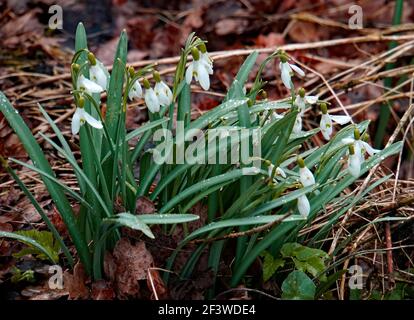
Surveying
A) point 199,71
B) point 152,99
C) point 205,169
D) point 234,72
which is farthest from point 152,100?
point 234,72

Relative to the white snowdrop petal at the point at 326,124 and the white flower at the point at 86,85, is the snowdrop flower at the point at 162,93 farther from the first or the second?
the white snowdrop petal at the point at 326,124

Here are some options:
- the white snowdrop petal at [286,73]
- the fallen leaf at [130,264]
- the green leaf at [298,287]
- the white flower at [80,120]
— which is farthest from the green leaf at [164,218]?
the white snowdrop petal at [286,73]

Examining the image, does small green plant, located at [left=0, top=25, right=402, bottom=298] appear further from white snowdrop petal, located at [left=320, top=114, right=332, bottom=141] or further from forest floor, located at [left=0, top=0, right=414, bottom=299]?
forest floor, located at [left=0, top=0, right=414, bottom=299]

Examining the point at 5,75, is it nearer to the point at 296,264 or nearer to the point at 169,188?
the point at 169,188

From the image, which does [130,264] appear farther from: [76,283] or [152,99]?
[152,99]

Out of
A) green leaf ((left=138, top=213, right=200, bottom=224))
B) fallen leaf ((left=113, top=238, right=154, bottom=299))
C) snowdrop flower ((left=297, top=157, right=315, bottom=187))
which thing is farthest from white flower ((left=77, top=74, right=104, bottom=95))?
snowdrop flower ((left=297, top=157, right=315, bottom=187))
